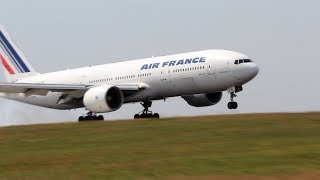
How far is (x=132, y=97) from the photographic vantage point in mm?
49188

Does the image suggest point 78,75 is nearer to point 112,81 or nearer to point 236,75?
point 112,81

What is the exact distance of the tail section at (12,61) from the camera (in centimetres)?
5959

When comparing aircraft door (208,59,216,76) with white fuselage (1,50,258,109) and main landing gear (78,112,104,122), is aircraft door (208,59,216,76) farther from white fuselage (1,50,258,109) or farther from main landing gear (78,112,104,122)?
main landing gear (78,112,104,122)

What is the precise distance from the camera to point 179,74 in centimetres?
4662

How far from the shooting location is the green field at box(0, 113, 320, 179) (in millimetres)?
16788

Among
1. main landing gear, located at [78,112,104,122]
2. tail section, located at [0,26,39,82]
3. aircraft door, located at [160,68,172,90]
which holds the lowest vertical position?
main landing gear, located at [78,112,104,122]

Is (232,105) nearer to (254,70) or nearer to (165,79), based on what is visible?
(254,70)

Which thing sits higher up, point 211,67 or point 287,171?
point 211,67

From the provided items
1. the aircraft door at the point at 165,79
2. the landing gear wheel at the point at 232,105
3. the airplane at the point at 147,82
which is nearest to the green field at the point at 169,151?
the landing gear wheel at the point at 232,105

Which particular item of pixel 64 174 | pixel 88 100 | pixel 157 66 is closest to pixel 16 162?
pixel 64 174

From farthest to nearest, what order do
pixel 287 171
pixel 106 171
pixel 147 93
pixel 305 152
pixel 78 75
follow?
1. pixel 78 75
2. pixel 147 93
3. pixel 305 152
4. pixel 106 171
5. pixel 287 171

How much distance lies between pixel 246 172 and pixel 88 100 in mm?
30078

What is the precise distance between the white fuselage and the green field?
14.1m

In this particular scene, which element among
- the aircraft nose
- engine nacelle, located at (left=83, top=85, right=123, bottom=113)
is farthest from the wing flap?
the aircraft nose
